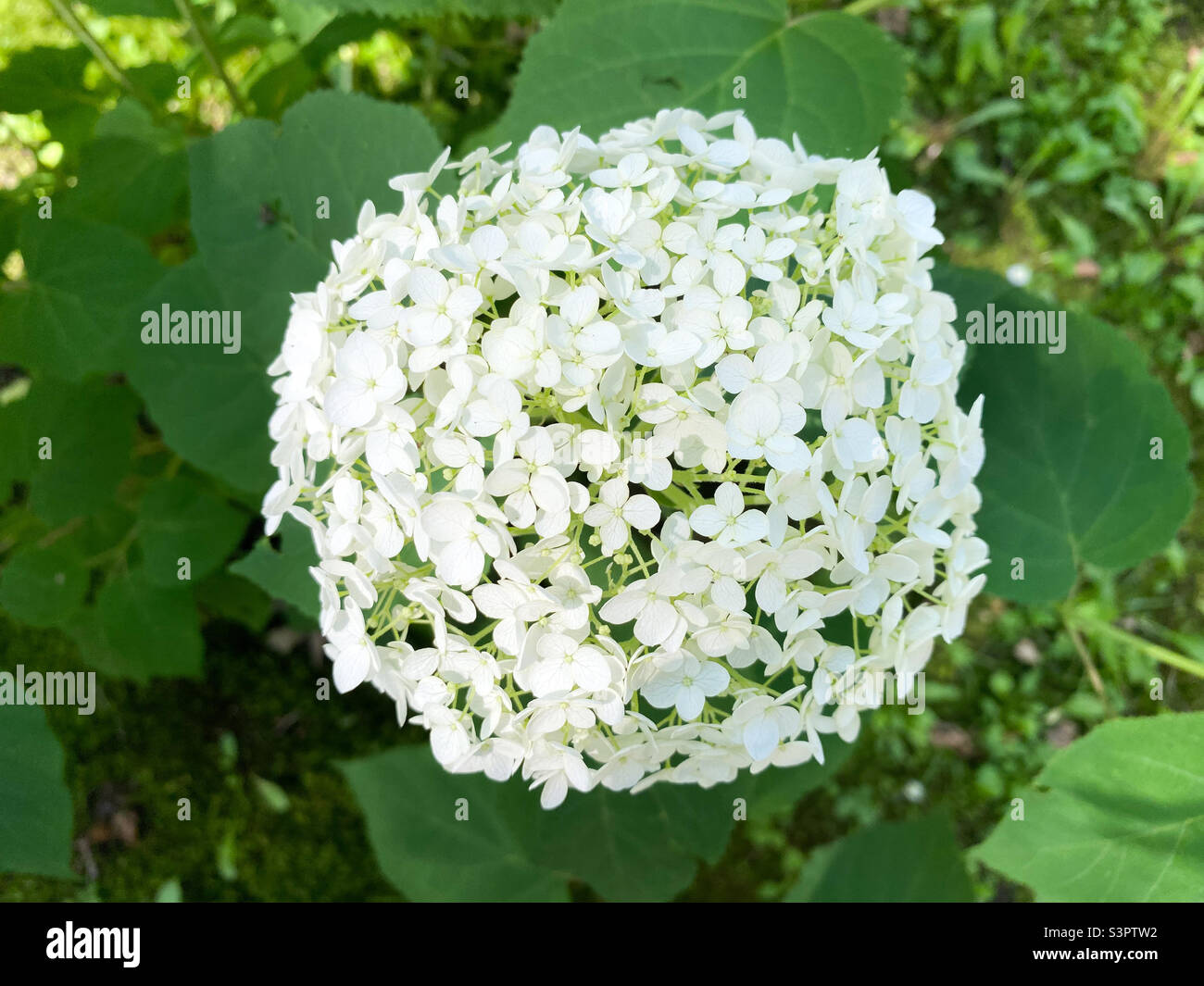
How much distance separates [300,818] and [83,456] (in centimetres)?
118

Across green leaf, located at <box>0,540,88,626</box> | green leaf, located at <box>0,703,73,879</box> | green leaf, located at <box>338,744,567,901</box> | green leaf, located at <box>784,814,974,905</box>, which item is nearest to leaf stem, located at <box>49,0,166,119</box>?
green leaf, located at <box>0,540,88,626</box>

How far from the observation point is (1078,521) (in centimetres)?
174

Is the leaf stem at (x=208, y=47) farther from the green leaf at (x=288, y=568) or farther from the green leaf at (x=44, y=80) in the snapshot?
the green leaf at (x=288, y=568)

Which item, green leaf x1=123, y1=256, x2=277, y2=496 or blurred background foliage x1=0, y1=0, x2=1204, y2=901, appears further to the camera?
blurred background foliage x1=0, y1=0, x2=1204, y2=901

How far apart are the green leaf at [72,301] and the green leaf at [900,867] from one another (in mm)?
1709

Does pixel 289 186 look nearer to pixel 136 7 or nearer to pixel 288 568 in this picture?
pixel 136 7

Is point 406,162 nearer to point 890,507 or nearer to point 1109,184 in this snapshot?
point 890,507

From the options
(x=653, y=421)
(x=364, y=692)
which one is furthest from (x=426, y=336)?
(x=364, y=692)

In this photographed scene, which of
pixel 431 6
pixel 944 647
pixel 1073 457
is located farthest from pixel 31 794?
pixel 944 647

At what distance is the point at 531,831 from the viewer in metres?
1.90

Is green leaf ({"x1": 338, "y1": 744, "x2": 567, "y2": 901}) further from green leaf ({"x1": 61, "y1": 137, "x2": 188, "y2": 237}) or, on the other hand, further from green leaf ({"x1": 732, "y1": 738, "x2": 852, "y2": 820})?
green leaf ({"x1": 61, "y1": 137, "x2": 188, "y2": 237})

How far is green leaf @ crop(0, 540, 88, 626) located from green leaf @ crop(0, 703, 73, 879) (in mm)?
702

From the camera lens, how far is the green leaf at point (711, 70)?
57.6 inches

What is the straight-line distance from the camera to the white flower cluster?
0.98 metres
